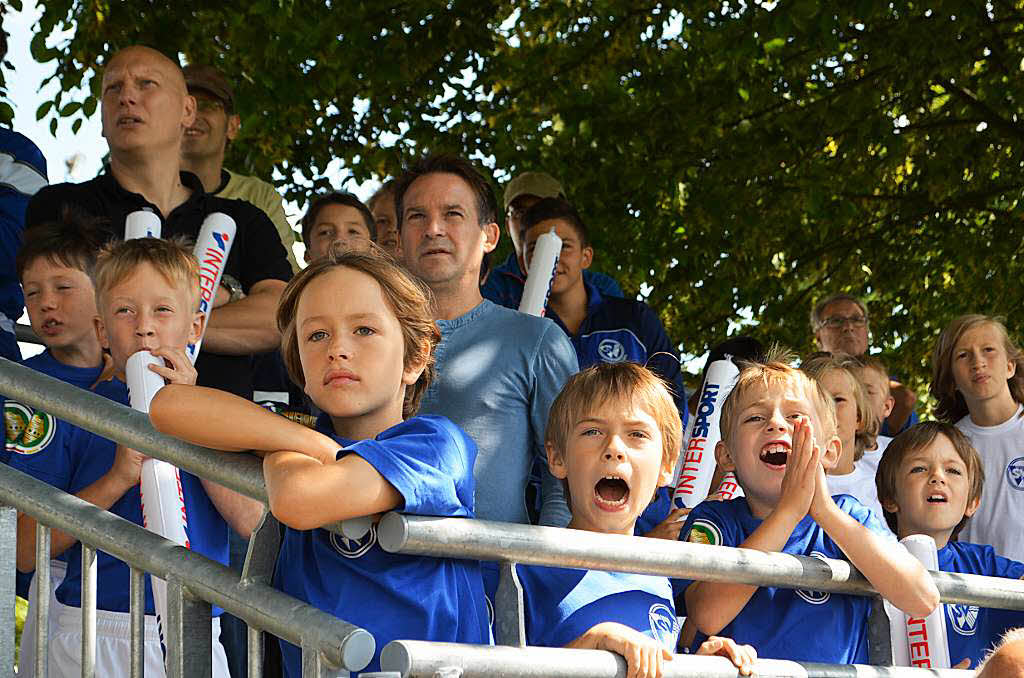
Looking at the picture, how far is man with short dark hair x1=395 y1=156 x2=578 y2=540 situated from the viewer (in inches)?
159

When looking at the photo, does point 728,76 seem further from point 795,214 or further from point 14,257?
point 14,257

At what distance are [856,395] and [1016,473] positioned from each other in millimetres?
761

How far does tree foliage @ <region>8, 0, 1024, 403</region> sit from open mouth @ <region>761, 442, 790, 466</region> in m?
5.32

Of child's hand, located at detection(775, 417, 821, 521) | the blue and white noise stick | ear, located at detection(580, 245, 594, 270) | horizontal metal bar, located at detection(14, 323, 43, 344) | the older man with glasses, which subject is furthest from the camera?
the older man with glasses

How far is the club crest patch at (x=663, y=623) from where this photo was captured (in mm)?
3055

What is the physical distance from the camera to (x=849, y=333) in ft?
25.9

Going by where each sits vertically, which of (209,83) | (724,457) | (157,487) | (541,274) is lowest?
(157,487)

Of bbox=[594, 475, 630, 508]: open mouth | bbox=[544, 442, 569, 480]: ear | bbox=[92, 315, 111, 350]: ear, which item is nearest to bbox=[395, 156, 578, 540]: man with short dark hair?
bbox=[544, 442, 569, 480]: ear

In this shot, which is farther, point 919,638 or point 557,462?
point 919,638

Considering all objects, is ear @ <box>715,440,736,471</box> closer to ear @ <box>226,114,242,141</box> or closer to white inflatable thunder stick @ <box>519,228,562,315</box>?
white inflatable thunder stick @ <box>519,228,562,315</box>

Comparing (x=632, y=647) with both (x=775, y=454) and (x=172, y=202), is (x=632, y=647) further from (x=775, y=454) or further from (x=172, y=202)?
(x=172, y=202)

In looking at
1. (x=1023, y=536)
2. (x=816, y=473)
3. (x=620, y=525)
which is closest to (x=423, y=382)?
(x=620, y=525)

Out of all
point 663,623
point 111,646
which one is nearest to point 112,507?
point 111,646

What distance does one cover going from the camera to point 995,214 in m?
10.7
